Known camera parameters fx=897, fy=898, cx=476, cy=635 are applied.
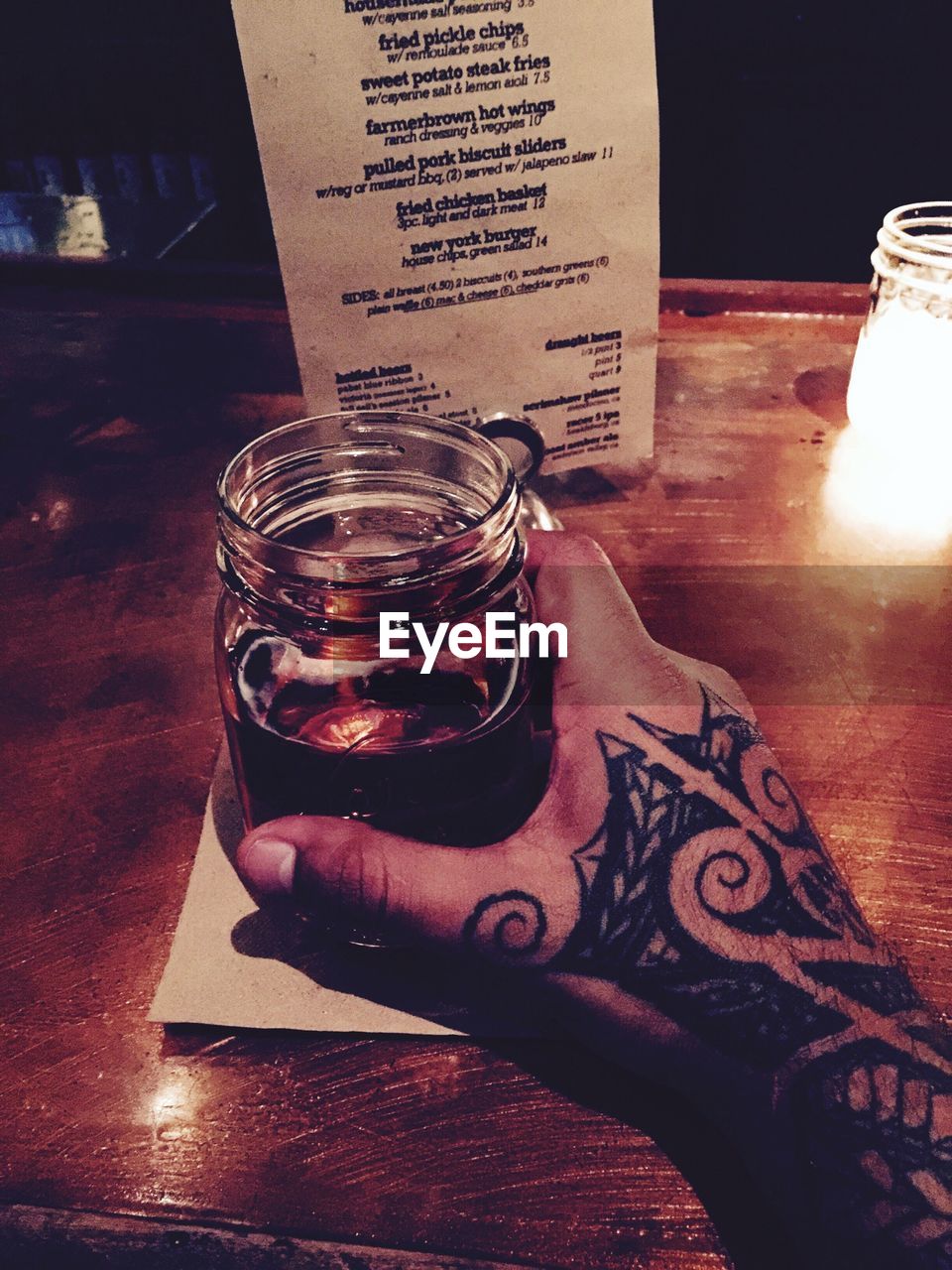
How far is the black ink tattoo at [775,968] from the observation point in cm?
47

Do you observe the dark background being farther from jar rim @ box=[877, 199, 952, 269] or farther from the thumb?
the thumb

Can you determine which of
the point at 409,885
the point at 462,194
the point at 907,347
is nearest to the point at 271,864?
the point at 409,885

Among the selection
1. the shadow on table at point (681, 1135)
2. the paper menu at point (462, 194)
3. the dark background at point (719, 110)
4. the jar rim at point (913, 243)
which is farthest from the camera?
the dark background at point (719, 110)

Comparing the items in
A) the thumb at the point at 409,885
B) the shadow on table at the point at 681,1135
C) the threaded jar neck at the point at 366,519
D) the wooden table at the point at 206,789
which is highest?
the threaded jar neck at the point at 366,519

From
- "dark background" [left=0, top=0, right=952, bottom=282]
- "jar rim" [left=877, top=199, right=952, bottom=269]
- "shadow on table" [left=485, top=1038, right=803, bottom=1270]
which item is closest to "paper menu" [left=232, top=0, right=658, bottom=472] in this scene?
"jar rim" [left=877, top=199, right=952, bottom=269]

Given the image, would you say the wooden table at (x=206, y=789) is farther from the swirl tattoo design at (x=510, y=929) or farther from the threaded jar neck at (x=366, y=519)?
the threaded jar neck at (x=366, y=519)

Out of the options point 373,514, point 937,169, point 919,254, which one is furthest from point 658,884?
point 937,169

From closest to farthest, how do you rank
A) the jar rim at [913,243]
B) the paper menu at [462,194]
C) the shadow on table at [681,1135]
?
the shadow on table at [681,1135], the paper menu at [462,194], the jar rim at [913,243]

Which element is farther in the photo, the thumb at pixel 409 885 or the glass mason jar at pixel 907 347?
the glass mason jar at pixel 907 347

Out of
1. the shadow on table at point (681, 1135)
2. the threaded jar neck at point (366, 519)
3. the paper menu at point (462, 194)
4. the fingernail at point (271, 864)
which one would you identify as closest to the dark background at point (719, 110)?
the paper menu at point (462, 194)

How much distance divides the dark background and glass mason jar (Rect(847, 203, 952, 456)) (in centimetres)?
212

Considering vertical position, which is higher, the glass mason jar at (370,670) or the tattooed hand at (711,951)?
the glass mason jar at (370,670)

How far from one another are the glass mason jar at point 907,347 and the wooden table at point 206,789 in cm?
7

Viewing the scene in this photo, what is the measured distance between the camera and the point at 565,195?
2.42 feet
